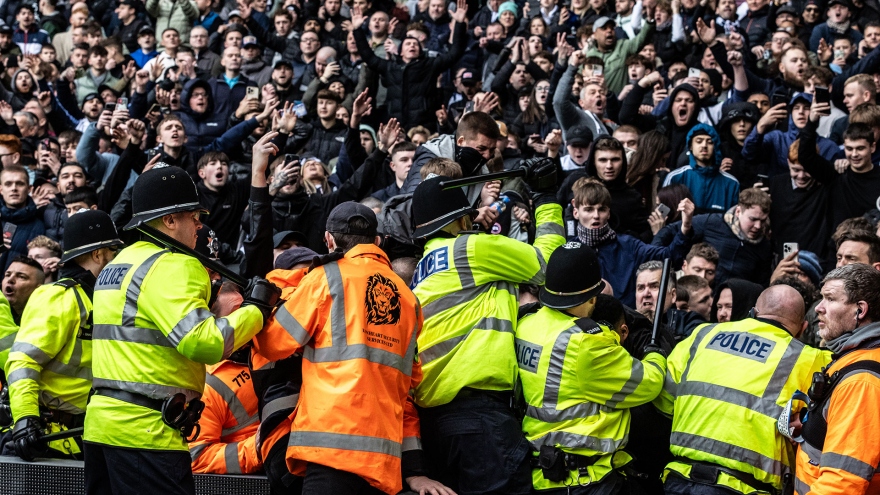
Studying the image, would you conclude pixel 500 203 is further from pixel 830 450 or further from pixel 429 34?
pixel 429 34

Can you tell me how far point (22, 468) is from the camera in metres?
6.24

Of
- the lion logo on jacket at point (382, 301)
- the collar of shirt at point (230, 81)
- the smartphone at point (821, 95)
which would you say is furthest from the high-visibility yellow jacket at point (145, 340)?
the collar of shirt at point (230, 81)

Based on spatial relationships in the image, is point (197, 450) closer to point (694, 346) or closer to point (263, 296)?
point (263, 296)

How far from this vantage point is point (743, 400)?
217 inches

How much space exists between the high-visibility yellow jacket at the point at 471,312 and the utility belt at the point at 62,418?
220cm

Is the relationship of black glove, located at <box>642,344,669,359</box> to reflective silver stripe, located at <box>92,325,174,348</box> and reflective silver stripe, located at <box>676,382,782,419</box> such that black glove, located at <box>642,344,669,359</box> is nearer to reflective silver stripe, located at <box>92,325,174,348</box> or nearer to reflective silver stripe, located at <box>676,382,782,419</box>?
reflective silver stripe, located at <box>676,382,782,419</box>

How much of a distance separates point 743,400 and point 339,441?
2030mm

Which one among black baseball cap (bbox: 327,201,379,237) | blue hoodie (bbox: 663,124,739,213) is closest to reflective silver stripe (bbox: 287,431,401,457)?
black baseball cap (bbox: 327,201,379,237)

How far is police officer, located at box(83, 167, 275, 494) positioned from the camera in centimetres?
527

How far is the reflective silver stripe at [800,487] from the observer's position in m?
5.14

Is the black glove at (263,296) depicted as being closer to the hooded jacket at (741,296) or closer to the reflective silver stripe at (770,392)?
the reflective silver stripe at (770,392)

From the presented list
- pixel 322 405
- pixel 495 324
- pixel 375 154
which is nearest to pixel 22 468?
pixel 322 405

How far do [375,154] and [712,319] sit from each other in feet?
12.4

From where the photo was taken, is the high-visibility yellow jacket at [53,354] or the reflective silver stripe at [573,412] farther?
the high-visibility yellow jacket at [53,354]
